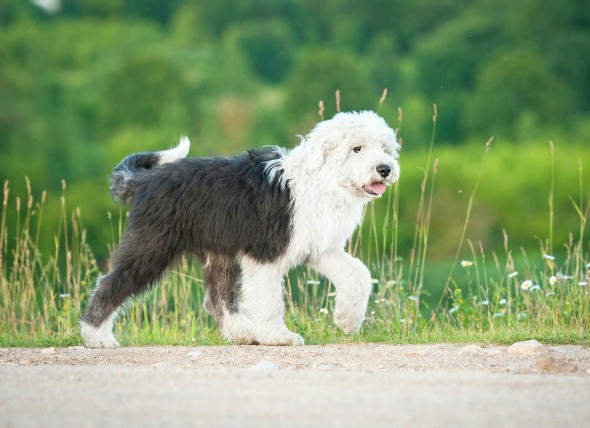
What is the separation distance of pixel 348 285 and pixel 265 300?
0.64 metres

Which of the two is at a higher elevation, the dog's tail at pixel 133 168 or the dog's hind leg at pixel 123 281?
the dog's tail at pixel 133 168

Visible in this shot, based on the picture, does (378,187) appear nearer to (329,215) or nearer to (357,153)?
(357,153)

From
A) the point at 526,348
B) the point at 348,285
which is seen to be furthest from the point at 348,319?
the point at 526,348

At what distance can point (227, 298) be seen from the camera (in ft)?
29.0

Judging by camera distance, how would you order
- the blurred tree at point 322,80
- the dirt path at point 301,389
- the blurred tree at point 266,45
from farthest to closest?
the blurred tree at point 266,45, the blurred tree at point 322,80, the dirt path at point 301,389

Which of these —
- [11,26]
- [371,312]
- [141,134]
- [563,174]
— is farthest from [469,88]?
[371,312]

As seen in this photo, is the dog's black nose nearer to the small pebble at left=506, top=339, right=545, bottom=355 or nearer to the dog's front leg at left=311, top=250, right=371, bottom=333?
the dog's front leg at left=311, top=250, right=371, bottom=333

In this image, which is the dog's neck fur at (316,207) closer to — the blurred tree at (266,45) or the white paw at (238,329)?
the white paw at (238,329)

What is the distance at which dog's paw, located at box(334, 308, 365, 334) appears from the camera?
27.5 ft

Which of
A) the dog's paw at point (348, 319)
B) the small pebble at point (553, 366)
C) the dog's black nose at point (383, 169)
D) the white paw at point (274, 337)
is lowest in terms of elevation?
the small pebble at point (553, 366)

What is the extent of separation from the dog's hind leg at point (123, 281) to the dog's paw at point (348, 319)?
1.36 metres

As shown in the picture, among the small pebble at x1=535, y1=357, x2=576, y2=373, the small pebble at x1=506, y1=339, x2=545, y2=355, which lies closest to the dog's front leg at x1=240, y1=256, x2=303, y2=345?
the small pebble at x1=506, y1=339, x2=545, y2=355

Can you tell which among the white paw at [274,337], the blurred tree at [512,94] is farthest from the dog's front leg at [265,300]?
the blurred tree at [512,94]

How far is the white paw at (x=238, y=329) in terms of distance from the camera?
28.4ft
